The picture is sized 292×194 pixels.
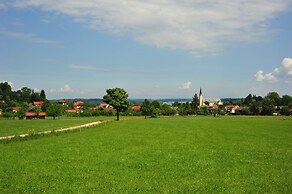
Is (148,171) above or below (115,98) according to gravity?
below

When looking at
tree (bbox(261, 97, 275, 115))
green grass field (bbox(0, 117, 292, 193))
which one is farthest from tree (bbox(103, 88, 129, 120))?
tree (bbox(261, 97, 275, 115))

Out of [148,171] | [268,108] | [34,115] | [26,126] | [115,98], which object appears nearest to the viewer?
[148,171]

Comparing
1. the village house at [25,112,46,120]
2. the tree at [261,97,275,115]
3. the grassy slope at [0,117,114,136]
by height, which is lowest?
the grassy slope at [0,117,114,136]

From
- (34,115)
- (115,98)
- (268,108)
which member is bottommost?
(34,115)

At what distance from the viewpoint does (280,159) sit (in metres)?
28.5

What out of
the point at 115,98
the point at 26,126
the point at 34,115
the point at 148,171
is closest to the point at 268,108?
the point at 115,98

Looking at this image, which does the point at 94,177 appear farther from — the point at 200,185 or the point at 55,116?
the point at 55,116

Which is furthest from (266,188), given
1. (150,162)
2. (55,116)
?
(55,116)

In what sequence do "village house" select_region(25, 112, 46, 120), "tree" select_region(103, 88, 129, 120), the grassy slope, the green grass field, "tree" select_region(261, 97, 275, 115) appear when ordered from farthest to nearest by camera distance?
"tree" select_region(261, 97, 275, 115) → "village house" select_region(25, 112, 46, 120) → "tree" select_region(103, 88, 129, 120) → the grassy slope → the green grass field

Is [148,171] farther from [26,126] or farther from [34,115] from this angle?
[34,115]

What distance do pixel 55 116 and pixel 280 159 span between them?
13901 centimetres

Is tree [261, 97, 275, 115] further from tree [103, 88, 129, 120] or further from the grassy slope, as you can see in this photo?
the grassy slope

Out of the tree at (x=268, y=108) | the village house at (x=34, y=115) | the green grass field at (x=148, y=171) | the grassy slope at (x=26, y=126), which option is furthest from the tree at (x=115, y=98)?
the tree at (x=268, y=108)

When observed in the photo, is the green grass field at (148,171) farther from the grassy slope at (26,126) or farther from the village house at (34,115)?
the village house at (34,115)
